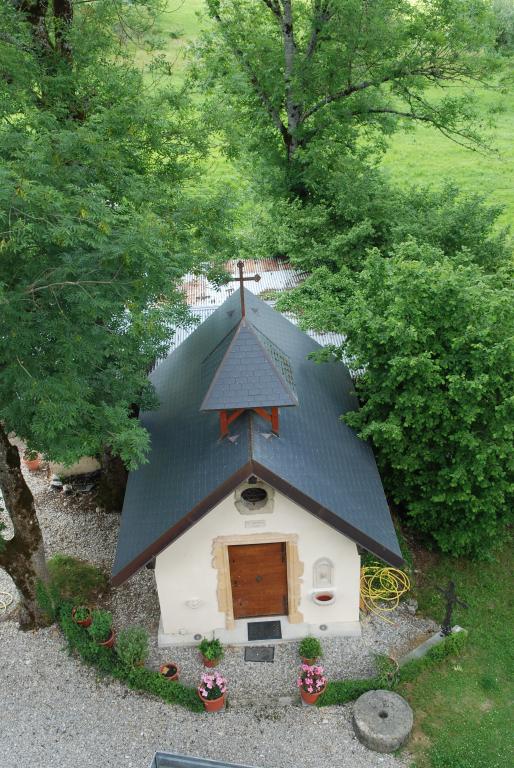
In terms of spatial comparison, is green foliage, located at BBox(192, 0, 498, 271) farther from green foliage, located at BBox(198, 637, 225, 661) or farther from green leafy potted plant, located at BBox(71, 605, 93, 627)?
green leafy potted plant, located at BBox(71, 605, 93, 627)

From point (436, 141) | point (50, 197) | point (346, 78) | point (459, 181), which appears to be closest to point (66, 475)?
point (50, 197)

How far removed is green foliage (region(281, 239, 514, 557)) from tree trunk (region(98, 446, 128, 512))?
6133 millimetres

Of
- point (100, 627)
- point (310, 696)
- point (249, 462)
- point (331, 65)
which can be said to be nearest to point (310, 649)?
point (310, 696)

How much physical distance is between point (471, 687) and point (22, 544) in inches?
348

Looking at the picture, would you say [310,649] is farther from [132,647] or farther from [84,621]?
[84,621]

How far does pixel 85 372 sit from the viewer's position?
11.2 meters

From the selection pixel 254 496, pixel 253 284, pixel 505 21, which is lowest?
pixel 254 496

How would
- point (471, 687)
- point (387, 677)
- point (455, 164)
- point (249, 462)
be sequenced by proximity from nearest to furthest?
point (249, 462), point (387, 677), point (471, 687), point (455, 164)

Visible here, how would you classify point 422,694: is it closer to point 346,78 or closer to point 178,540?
point 178,540

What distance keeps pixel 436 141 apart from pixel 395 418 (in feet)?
111

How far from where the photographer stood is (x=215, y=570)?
475 inches

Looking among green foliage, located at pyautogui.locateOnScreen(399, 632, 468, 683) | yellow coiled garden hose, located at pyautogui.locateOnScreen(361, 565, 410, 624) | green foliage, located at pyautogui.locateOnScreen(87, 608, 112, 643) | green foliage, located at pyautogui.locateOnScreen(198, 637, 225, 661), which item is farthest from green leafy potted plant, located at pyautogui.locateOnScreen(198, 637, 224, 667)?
green foliage, located at pyautogui.locateOnScreen(399, 632, 468, 683)

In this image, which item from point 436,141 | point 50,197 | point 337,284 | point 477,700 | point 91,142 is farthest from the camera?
point 436,141

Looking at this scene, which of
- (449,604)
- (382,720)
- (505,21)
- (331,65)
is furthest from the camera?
(505,21)
